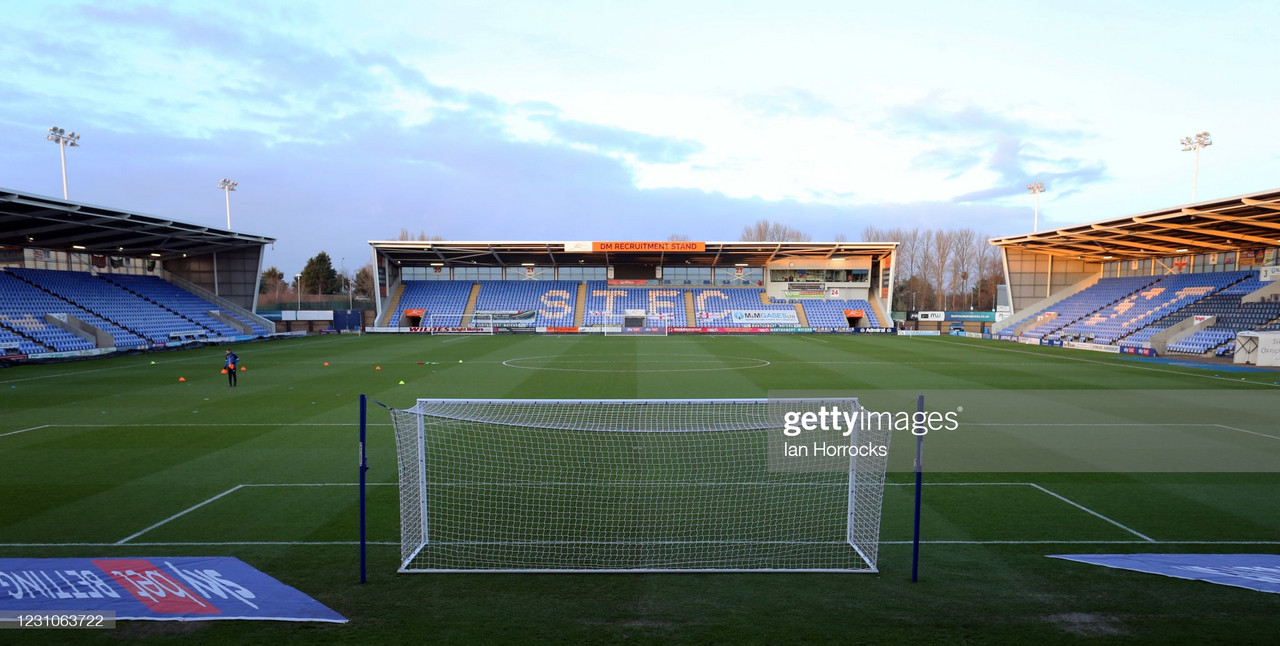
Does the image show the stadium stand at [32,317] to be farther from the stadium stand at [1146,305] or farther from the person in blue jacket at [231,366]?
the stadium stand at [1146,305]

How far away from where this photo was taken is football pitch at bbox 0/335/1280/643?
4762mm

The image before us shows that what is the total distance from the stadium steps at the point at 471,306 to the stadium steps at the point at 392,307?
19.3 feet

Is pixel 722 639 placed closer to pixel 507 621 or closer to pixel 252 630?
pixel 507 621

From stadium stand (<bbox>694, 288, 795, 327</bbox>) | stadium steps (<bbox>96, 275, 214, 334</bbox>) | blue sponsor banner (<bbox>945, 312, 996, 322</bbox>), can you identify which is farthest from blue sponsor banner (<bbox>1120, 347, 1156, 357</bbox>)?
stadium steps (<bbox>96, 275, 214, 334</bbox>)

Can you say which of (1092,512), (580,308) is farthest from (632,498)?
(580,308)

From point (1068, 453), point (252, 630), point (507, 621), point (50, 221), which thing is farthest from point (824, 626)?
point (50, 221)

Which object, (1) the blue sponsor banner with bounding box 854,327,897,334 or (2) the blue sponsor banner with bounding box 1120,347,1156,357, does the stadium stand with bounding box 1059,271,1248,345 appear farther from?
(1) the blue sponsor banner with bounding box 854,327,897,334

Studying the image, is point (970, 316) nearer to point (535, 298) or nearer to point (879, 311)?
point (879, 311)

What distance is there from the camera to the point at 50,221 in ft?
87.9

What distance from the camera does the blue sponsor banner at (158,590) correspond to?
4918mm

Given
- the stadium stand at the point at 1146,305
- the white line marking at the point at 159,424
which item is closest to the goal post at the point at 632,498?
the white line marking at the point at 159,424

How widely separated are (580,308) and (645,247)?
27.3 ft

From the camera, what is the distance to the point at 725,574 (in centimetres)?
581

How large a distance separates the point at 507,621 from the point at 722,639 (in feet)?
5.77
